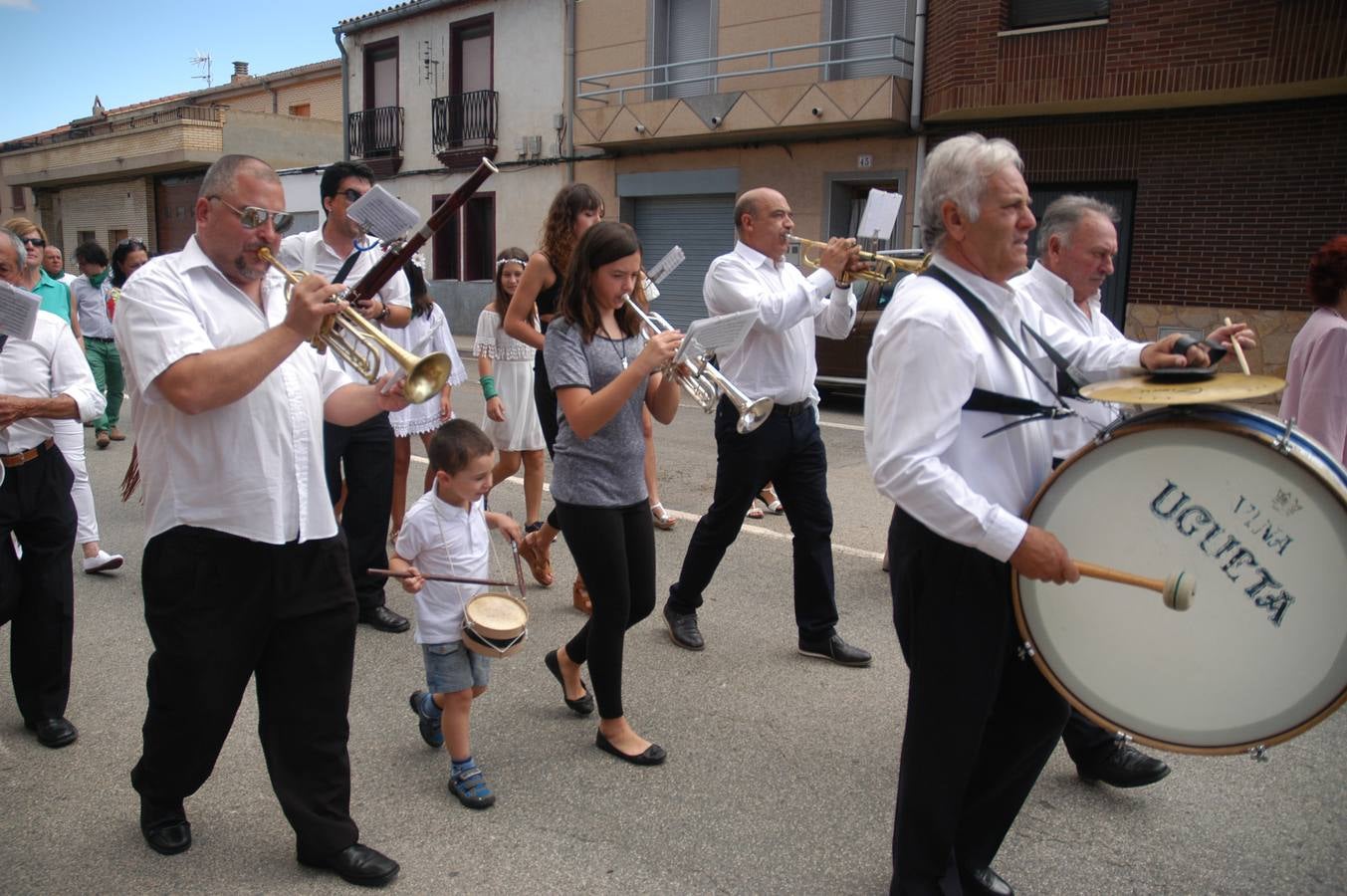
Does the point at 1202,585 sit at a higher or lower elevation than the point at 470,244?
lower

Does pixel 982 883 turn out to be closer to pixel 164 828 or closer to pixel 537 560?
pixel 164 828

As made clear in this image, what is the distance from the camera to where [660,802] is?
3311mm

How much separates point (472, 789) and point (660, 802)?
0.58m

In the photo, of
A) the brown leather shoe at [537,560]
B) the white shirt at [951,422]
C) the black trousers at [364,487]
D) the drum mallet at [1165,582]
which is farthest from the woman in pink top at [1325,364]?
the black trousers at [364,487]

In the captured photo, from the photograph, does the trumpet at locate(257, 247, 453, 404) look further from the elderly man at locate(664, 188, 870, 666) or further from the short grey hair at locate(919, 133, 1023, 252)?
the elderly man at locate(664, 188, 870, 666)

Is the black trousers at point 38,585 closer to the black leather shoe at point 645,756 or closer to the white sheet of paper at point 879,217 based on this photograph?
the black leather shoe at point 645,756

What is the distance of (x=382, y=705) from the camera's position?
4016 millimetres

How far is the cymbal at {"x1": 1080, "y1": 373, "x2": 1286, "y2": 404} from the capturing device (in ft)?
6.64

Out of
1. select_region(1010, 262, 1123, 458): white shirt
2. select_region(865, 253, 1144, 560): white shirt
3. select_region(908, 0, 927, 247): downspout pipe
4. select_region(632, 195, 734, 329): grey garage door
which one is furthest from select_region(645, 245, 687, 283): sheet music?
select_region(632, 195, 734, 329): grey garage door

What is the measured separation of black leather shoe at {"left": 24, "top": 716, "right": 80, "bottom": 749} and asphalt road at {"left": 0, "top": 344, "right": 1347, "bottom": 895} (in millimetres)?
37

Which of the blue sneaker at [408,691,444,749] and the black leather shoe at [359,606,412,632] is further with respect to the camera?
the black leather shoe at [359,606,412,632]

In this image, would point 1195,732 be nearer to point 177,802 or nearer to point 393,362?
point 393,362

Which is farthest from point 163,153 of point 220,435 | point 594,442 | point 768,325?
point 220,435

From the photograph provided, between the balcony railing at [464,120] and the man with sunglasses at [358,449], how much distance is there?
1725 cm
